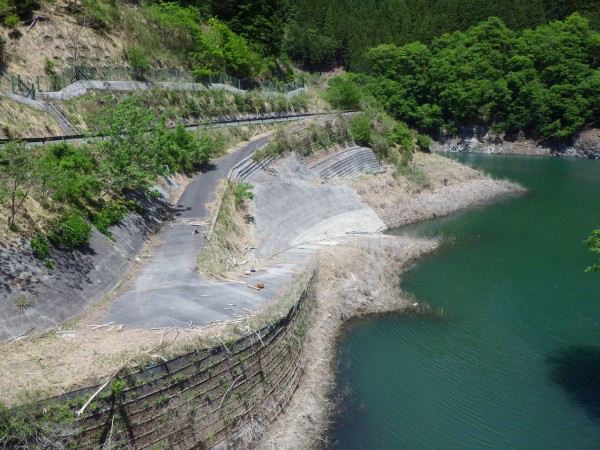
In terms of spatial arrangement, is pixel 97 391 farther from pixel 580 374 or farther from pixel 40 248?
pixel 580 374

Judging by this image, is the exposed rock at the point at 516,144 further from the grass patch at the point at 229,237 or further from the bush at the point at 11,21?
the bush at the point at 11,21

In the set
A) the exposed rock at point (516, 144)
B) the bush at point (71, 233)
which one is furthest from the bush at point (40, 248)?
the exposed rock at point (516, 144)

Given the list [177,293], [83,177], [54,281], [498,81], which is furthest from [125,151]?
[498,81]

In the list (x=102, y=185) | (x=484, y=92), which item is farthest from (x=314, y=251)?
(x=484, y=92)

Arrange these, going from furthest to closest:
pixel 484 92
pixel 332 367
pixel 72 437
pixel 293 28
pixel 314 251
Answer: pixel 293 28 < pixel 484 92 < pixel 314 251 < pixel 332 367 < pixel 72 437

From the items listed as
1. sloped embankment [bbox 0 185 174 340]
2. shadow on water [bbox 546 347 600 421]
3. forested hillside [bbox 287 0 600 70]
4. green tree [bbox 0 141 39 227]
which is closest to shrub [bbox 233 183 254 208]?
sloped embankment [bbox 0 185 174 340]

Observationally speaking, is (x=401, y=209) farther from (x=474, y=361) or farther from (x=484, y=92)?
(x=484, y=92)
